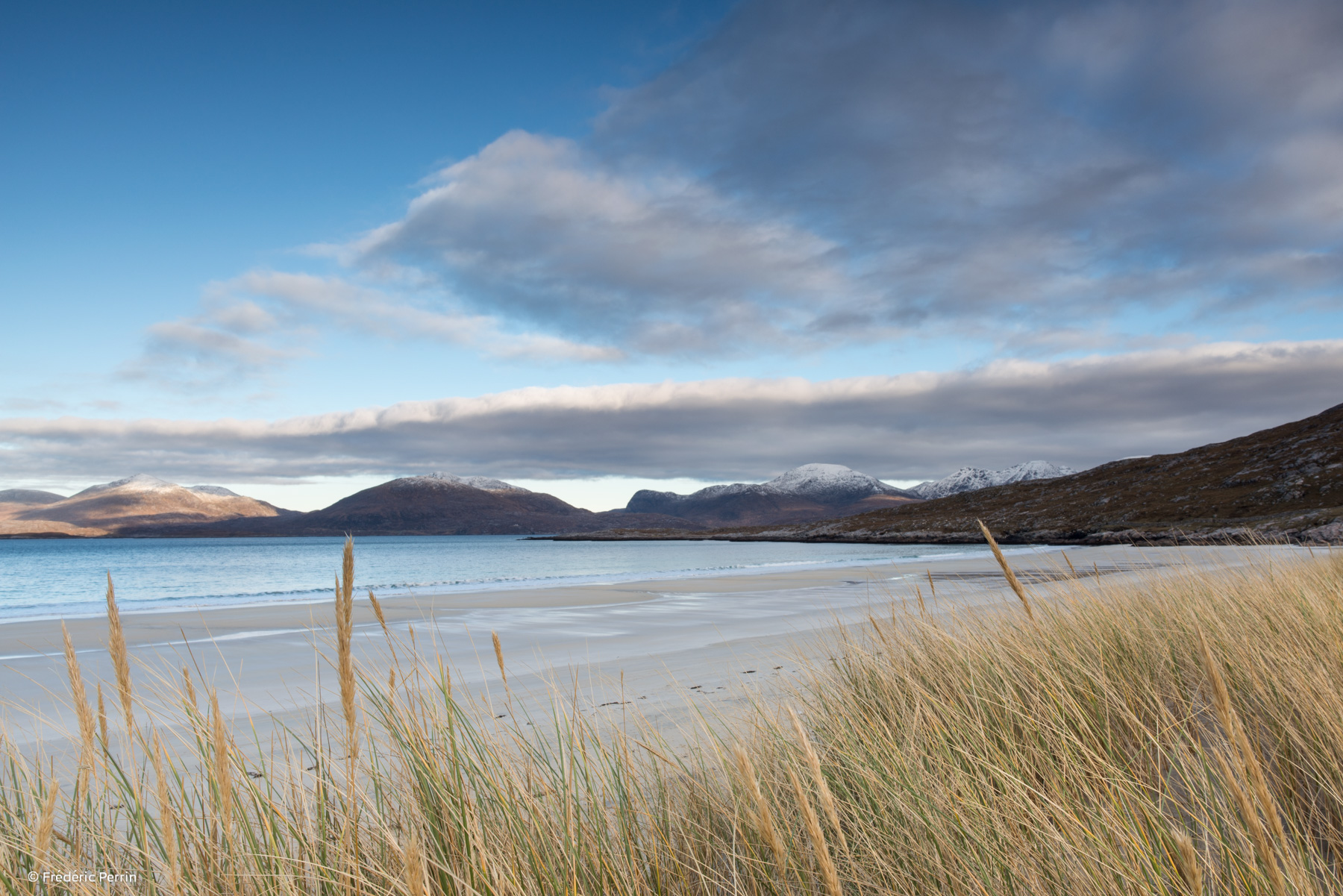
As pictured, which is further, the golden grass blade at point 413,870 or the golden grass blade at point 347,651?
the golden grass blade at point 347,651

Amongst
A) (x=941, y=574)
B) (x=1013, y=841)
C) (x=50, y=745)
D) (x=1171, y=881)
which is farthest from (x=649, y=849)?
(x=941, y=574)

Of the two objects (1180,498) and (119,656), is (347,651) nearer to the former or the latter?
(119,656)

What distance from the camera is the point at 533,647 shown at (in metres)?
9.99

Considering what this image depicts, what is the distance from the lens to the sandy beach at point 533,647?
5.54 metres

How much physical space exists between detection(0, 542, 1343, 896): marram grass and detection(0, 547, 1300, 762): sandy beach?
0.29 metres

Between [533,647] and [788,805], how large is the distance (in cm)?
786

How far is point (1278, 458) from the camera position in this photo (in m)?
61.8

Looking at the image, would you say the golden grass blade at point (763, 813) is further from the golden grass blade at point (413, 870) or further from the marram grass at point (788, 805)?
the golden grass blade at point (413, 870)

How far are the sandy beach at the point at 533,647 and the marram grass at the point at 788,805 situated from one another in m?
0.29

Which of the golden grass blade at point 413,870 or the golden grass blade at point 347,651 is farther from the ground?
the golden grass blade at point 347,651

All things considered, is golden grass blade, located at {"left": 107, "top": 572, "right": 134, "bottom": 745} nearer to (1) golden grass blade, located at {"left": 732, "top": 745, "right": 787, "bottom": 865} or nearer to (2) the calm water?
(1) golden grass blade, located at {"left": 732, "top": 745, "right": 787, "bottom": 865}

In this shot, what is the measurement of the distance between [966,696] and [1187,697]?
1507 mm

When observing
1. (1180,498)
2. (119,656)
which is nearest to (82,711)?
(119,656)

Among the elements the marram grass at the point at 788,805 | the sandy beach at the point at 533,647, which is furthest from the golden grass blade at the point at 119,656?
the sandy beach at the point at 533,647
